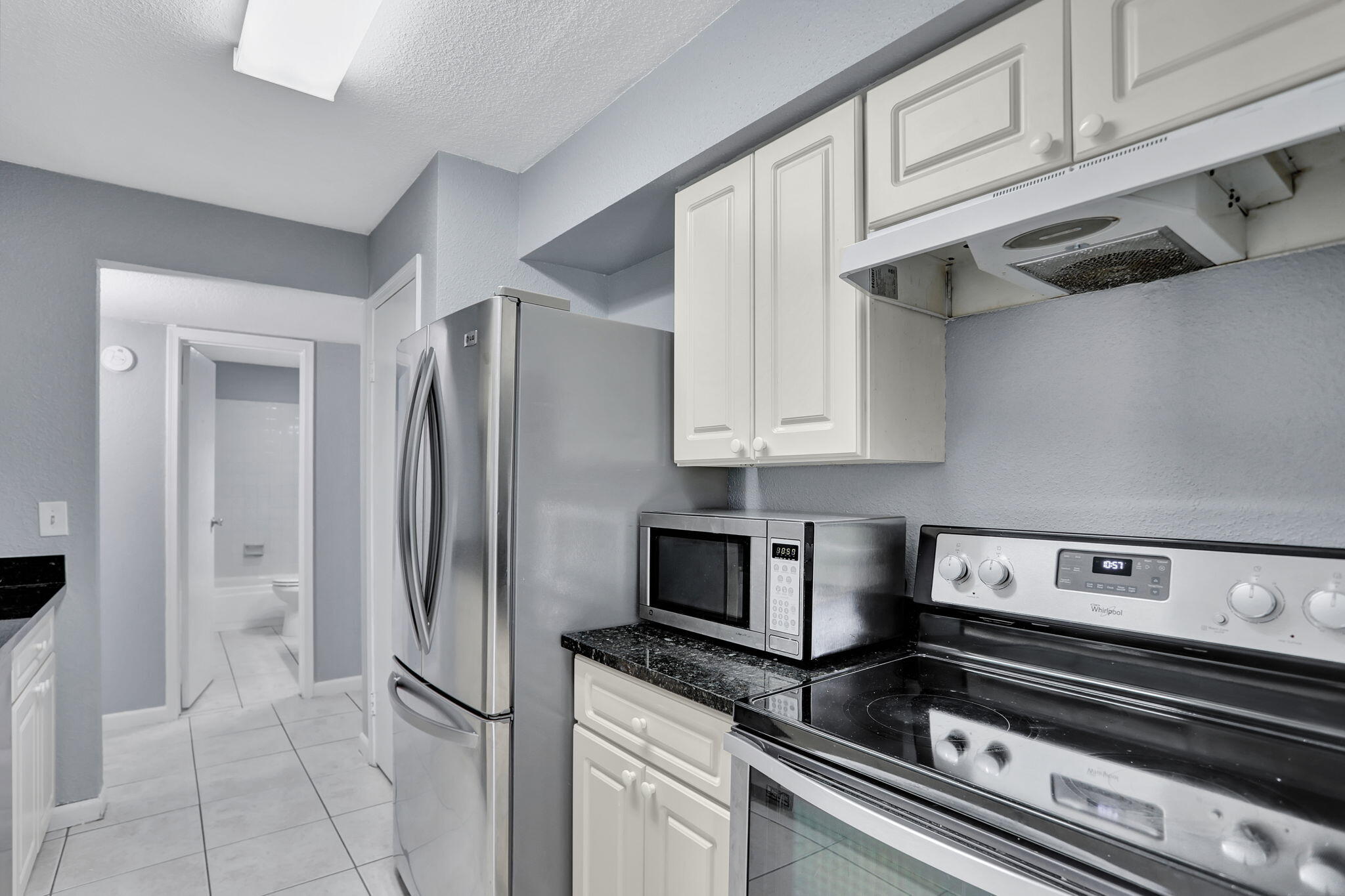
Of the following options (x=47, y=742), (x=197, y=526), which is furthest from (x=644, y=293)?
(x=197, y=526)

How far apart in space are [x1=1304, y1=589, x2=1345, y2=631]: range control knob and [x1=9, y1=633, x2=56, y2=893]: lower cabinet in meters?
2.91

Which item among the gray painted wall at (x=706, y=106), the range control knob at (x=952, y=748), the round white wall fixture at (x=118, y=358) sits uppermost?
the gray painted wall at (x=706, y=106)

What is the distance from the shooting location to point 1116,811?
861 millimetres

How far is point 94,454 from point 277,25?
6.29 ft

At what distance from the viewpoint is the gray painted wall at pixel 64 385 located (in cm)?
261

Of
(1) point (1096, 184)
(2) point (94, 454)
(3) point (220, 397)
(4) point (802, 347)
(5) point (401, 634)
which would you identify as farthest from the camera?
(3) point (220, 397)

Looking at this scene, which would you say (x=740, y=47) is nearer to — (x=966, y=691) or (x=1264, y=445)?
(x=1264, y=445)

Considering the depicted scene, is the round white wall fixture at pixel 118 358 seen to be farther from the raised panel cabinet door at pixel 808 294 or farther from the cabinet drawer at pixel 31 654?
the raised panel cabinet door at pixel 808 294

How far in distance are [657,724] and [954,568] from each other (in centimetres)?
73

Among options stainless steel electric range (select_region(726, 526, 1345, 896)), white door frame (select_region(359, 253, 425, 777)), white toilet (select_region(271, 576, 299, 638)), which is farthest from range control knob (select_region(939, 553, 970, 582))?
white toilet (select_region(271, 576, 299, 638))

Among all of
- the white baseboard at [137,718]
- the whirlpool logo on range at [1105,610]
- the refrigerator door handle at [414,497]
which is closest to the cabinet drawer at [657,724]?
the refrigerator door handle at [414,497]

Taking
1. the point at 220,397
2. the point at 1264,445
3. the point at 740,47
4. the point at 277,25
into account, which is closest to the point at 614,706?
the point at 1264,445

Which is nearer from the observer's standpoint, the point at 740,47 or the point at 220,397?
the point at 740,47

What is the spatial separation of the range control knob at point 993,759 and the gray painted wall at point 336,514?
159 inches
